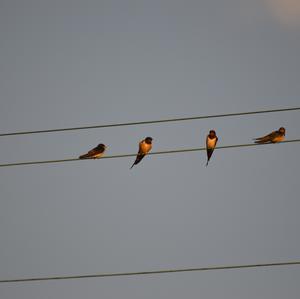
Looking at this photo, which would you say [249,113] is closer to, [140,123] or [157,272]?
[140,123]

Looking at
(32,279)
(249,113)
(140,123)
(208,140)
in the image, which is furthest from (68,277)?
(208,140)

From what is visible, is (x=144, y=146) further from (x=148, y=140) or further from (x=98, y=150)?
(x=98, y=150)

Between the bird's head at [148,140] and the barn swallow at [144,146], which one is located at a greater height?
the bird's head at [148,140]

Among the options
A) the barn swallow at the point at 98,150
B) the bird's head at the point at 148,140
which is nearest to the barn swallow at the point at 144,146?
the bird's head at the point at 148,140

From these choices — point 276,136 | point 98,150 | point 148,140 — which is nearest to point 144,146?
point 148,140

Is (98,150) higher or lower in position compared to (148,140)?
lower

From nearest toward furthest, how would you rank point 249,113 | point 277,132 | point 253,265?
point 253,265 < point 249,113 < point 277,132

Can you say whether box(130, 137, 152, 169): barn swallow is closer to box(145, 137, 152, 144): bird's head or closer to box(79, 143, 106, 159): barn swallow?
box(145, 137, 152, 144): bird's head

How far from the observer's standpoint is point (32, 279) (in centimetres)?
1037

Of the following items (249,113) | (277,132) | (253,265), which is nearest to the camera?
(253,265)

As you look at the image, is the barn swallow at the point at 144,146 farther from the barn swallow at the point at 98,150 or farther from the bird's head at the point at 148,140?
the barn swallow at the point at 98,150

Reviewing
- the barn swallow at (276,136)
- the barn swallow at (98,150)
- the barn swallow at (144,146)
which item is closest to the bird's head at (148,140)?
the barn swallow at (144,146)

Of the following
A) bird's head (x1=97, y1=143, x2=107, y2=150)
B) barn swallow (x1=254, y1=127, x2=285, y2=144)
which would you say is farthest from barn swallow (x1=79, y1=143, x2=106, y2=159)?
barn swallow (x1=254, y1=127, x2=285, y2=144)

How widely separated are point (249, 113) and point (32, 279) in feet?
11.3
